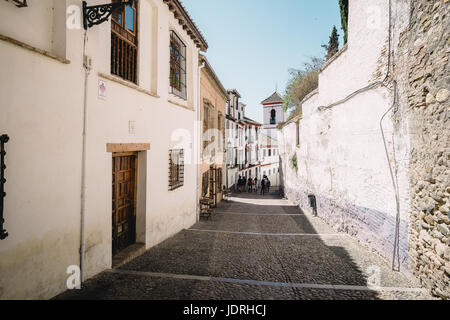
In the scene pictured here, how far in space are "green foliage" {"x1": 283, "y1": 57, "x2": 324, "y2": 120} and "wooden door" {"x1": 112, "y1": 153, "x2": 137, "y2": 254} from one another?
1259 centimetres

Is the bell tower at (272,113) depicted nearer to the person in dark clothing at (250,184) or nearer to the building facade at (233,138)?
the building facade at (233,138)

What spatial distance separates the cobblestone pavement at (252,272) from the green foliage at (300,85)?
36.4ft

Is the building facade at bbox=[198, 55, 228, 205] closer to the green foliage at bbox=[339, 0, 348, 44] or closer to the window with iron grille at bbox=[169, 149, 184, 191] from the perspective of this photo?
the window with iron grille at bbox=[169, 149, 184, 191]

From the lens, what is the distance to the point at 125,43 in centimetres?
546

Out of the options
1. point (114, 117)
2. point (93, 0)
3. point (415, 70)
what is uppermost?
point (93, 0)

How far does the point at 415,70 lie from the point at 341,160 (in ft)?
13.1

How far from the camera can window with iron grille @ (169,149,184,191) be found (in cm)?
741

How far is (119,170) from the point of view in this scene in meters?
5.36

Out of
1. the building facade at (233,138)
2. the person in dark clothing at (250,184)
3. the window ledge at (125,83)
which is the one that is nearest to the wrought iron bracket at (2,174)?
the window ledge at (125,83)

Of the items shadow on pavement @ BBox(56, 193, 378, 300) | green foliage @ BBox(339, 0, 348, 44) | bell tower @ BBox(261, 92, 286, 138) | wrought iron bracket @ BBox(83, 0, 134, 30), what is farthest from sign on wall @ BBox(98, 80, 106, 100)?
bell tower @ BBox(261, 92, 286, 138)

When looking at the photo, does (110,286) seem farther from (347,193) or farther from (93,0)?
(347,193)
